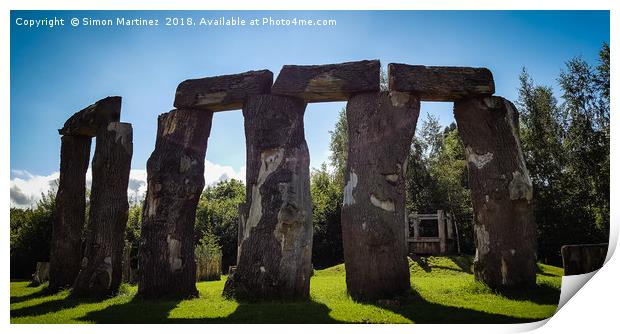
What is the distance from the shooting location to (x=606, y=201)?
12539 mm

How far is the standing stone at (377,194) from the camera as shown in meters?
7.82

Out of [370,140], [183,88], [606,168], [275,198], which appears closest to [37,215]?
[183,88]

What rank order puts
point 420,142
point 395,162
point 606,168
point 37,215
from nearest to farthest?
point 395,162 → point 606,168 → point 37,215 → point 420,142

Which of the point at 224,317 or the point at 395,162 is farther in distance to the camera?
the point at 395,162

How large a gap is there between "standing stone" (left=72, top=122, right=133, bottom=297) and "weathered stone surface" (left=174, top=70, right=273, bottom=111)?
1704 millimetres

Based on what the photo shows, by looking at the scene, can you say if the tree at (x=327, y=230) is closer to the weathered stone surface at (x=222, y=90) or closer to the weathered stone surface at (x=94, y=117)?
the weathered stone surface at (x=94, y=117)

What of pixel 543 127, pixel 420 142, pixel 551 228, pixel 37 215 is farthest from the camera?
pixel 420 142

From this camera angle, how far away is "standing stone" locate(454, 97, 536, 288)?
832 cm

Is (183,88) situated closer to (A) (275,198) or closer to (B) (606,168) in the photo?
(A) (275,198)

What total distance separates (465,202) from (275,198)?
59.2 feet

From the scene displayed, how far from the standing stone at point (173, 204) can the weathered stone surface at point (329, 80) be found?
195 cm

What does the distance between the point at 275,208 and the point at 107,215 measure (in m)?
3.87

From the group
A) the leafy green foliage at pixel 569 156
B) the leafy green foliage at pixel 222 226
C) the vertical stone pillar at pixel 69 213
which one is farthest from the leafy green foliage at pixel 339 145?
the vertical stone pillar at pixel 69 213

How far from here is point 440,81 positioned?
8.78 meters
